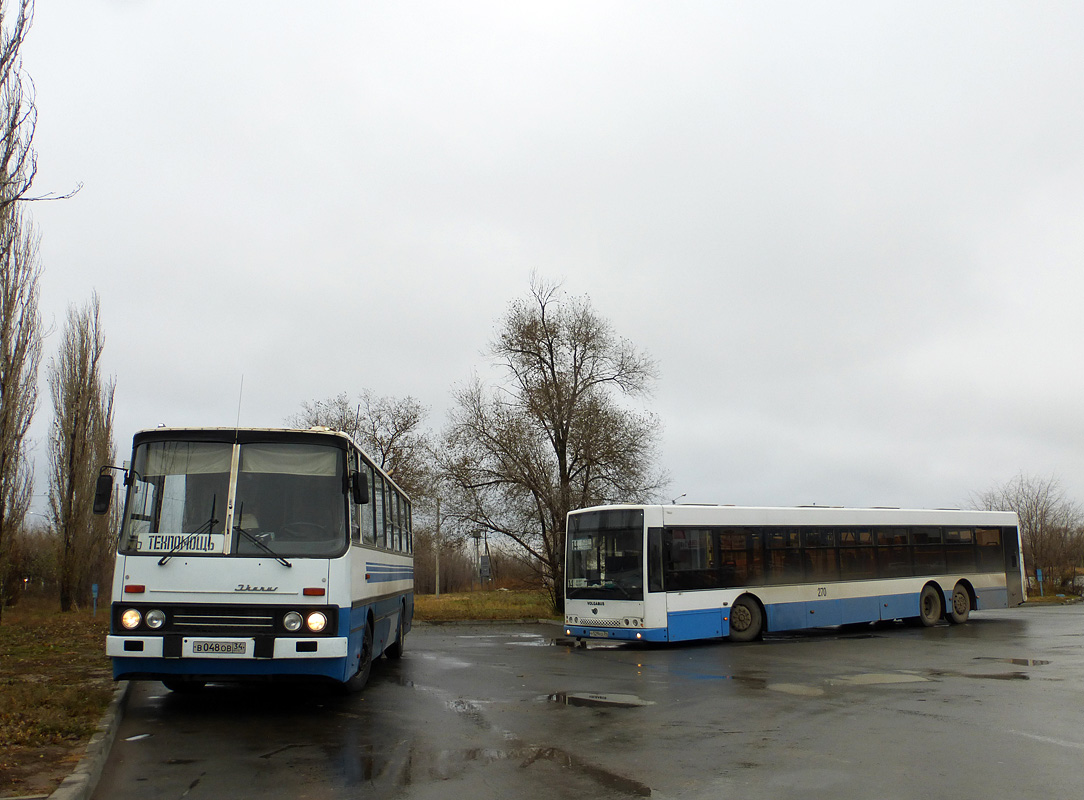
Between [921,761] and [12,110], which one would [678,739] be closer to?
[921,761]

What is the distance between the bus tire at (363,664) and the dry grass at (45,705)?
2.78 metres

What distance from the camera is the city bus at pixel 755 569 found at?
18734mm

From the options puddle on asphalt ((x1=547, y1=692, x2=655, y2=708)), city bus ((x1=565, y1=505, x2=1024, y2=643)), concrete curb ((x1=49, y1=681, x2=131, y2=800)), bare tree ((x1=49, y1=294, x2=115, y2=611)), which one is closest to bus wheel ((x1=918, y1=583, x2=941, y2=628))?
city bus ((x1=565, y1=505, x2=1024, y2=643))

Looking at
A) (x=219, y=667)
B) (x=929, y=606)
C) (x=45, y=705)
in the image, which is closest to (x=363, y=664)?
(x=219, y=667)

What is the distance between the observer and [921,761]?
7391 millimetres

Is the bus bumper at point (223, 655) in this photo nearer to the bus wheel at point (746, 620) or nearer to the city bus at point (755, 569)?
the city bus at point (755, 569)

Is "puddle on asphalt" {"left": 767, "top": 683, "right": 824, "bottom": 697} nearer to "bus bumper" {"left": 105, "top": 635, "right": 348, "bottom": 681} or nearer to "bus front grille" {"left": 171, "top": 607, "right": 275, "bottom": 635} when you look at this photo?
A: "bus bumper" {"left": 105, "top": 635, "right": 348, "bottom": 681}

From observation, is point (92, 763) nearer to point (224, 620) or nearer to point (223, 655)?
point (223, 655)

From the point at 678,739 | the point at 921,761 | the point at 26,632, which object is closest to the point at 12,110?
the point at 678,739

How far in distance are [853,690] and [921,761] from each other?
4526 mm

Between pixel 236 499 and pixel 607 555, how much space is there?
10.7m

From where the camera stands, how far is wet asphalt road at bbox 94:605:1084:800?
675cm

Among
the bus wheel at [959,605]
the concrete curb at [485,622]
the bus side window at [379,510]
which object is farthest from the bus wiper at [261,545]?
the bus wheel at [959,605]

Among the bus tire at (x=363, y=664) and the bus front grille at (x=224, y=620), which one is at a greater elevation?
the bus front grille at (x=224, y=620)
